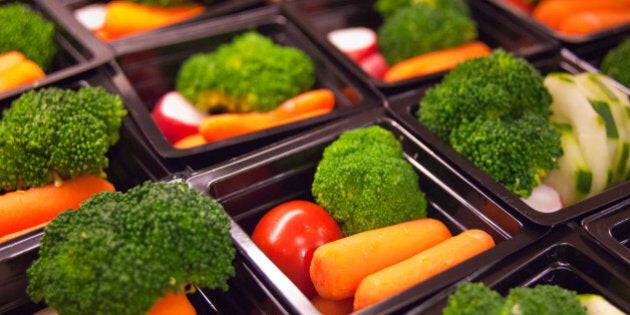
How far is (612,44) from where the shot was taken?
7.93 ft

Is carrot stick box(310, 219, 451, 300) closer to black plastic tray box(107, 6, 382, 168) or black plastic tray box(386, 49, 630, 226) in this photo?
black plastic tray box(386, 49, 630, 226)

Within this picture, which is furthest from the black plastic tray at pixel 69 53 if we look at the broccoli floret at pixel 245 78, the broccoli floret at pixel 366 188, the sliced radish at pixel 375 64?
the sliced radish at pixel 375 64

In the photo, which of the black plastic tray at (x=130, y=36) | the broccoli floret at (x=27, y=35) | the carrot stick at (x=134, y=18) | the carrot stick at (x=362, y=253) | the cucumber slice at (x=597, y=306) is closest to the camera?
the cucumber slice at (x=597, y=306)

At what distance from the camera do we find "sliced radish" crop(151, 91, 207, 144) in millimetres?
2146

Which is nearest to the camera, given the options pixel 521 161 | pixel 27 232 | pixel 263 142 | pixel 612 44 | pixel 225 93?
pixel 27 232

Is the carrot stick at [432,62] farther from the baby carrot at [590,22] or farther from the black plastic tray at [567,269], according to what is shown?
the black plastic tray at [567,269]

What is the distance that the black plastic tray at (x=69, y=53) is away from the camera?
2.00 m

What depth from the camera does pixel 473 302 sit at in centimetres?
121

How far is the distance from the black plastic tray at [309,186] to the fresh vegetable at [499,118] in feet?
0.31

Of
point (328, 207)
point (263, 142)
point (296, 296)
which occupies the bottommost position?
point (296, 296)

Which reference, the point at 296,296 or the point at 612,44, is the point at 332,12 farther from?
the point at 296,296

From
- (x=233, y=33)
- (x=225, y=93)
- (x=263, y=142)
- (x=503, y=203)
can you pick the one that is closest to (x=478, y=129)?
(x=503, y=203)

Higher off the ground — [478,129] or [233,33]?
[233,33]

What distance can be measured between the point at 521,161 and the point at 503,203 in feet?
0.58
